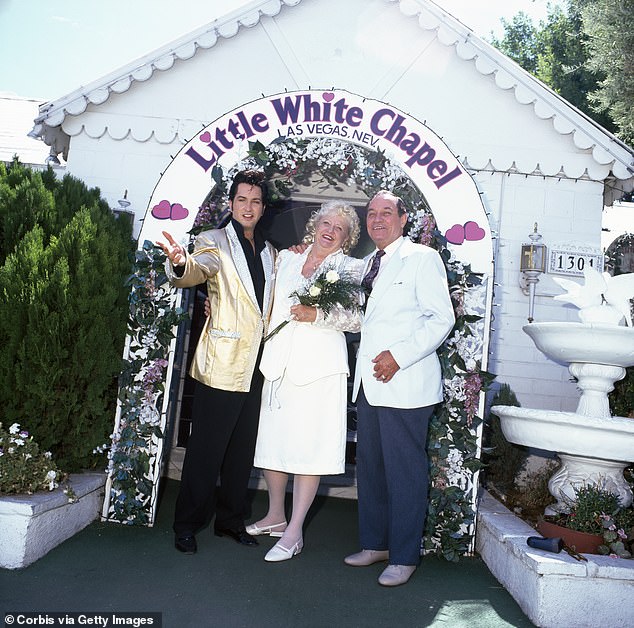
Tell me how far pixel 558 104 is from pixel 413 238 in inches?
101

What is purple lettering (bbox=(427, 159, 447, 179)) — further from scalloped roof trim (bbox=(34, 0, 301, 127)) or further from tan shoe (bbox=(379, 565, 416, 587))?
scalloped roof trim (bbox=(34, 0, 301, 127))

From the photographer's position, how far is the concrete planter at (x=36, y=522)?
3342 mm

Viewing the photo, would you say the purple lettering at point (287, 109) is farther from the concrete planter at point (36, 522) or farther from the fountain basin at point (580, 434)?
the concrete planter at point (36, 522)

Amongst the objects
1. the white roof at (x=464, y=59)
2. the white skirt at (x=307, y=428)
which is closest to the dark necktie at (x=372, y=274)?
the white skirt at (x=307, y=428)

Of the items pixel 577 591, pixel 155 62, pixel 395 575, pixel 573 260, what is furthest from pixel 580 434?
pixel 155 62

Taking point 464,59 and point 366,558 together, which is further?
point 464,59

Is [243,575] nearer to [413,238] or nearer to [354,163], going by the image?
[413,238]


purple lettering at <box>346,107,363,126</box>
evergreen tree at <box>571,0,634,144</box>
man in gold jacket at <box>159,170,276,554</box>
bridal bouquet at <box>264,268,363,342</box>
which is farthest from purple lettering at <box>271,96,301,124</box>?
evergreen tree at <box>571,0,634,144</box>

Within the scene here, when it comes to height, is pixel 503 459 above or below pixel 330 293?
below

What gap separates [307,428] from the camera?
3.84m

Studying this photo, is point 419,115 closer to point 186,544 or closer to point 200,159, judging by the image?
point 200,159

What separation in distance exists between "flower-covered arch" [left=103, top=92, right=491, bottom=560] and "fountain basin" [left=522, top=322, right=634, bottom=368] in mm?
430

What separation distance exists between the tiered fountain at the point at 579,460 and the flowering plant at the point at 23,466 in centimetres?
261

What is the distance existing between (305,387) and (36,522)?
1609 millimetres
